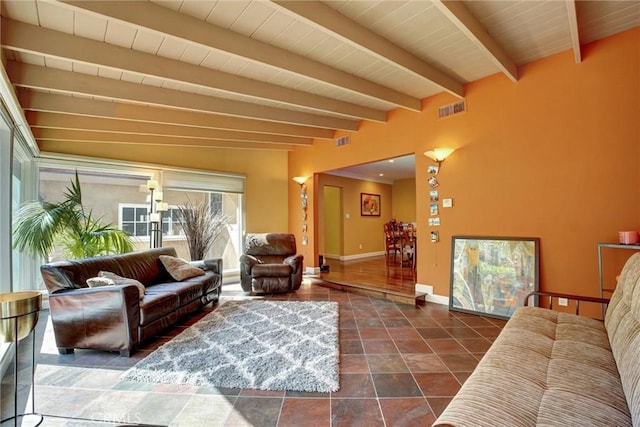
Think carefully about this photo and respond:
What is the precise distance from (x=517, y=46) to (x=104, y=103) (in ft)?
15.1

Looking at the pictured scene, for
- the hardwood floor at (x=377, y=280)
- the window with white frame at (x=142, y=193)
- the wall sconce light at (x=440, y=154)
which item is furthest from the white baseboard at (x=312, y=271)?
the wall sconce light at (x=440, y=154)

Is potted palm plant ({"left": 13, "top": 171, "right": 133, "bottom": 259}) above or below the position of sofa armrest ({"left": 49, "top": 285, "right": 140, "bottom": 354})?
above

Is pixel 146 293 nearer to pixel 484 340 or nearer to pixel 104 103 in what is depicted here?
pixel 104 103

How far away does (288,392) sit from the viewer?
6.39 feet

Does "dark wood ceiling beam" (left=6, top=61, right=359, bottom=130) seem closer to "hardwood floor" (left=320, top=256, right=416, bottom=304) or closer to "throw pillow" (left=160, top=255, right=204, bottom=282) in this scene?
"throw pillow" (left=160, top=255, right=204, bottom=282)

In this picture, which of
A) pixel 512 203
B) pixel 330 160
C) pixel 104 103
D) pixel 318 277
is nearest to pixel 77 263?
pixel 104 103

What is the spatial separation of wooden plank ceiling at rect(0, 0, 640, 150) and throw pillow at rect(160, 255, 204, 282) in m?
1.84

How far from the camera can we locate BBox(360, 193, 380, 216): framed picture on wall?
→ 862 centimetres

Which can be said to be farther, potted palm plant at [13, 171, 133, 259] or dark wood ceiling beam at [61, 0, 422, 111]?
potted palm plant at [13, 171, 133, 259]

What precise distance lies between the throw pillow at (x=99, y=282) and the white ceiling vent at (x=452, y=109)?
14.2 ft

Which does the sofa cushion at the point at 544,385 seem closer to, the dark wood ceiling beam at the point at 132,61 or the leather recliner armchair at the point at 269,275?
the dark wood ceiling beam at the point at 132,61

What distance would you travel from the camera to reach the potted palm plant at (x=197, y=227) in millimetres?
4910

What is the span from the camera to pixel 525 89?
321 centimetres

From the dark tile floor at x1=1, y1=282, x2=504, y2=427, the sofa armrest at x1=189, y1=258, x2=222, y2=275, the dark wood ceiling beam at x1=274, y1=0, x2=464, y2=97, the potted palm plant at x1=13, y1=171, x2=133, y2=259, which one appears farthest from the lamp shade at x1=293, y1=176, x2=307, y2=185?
the dark tile floor at x1=1, y1=282, x2=504, y2=427
